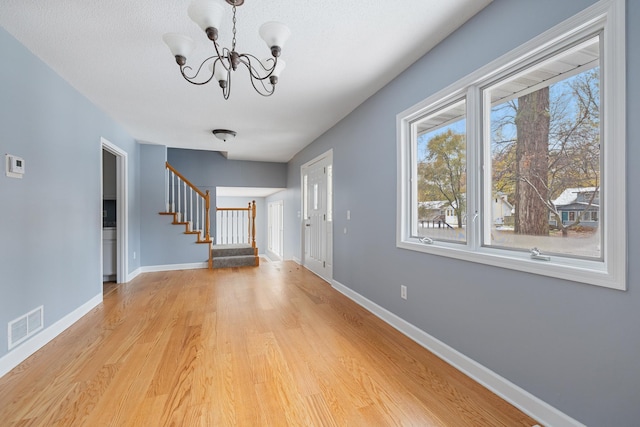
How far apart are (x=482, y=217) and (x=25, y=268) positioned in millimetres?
3409

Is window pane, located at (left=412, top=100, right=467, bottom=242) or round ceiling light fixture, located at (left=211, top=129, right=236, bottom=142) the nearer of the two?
window pane, located at (left=412, top=100, right=467, bottom=242)

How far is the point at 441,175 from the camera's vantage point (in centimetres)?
244

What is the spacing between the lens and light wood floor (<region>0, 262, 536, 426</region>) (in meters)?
1.59

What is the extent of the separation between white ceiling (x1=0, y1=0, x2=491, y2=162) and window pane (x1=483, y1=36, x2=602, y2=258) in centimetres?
65

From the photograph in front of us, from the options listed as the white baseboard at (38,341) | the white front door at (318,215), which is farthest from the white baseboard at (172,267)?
the white baseboard at (38,341)

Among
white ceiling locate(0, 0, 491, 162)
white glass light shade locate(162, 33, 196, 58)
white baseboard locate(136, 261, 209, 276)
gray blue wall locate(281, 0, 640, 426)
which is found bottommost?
white baseboard locate(136, 261, 209, 276)

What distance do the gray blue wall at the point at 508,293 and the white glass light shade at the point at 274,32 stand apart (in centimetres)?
128

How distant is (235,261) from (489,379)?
5003 millimetres

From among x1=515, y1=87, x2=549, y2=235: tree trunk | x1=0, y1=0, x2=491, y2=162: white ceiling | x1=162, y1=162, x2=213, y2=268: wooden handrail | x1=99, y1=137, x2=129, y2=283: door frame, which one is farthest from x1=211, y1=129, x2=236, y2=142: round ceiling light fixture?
x1=515, y1=87, x2=549, y2=235: tree trunk

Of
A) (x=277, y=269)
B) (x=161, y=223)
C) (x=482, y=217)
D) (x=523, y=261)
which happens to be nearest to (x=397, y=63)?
(x=482, y=217)

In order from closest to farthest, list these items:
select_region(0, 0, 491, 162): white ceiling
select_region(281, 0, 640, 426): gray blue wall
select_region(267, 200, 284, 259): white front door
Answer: select_region(281, 0, 640, 426): gray blue wall, select_region(0, 0, 491, 162): white ceiling, select_region(267, 200, 284, 259): white front door

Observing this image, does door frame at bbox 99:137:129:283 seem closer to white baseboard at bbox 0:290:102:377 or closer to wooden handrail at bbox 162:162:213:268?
wooden handrail at bbox 162:162:213:268

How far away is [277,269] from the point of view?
5.67 meters

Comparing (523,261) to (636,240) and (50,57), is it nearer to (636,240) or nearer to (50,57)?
(636,240)
